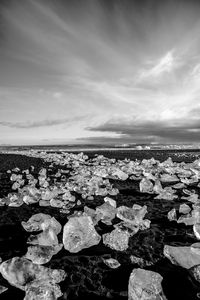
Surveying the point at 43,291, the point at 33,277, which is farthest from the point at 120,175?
the point at 43,291

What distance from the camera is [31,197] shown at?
7262 millimetres

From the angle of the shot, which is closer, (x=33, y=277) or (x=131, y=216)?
(x=33, y=277)

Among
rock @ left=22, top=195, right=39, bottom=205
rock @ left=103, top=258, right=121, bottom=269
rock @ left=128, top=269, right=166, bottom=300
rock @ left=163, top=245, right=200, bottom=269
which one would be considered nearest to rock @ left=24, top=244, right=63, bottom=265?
rock @ left=103, top=258, right=121, bottom=269

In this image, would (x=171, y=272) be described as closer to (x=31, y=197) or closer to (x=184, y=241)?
(x=184, y=241)

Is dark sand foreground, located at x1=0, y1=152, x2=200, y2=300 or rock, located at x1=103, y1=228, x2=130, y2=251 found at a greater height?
rock, located at x1=103, y1=228, x2=130, y2=251

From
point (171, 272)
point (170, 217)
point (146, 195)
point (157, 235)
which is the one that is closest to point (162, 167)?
point (146, 195)

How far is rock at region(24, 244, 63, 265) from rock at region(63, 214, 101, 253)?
30 centimetres

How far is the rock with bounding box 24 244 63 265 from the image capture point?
372cm

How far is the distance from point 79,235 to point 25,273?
123 centimetres

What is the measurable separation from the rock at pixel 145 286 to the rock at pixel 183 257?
0.70 m

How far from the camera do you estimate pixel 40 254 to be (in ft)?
12.4

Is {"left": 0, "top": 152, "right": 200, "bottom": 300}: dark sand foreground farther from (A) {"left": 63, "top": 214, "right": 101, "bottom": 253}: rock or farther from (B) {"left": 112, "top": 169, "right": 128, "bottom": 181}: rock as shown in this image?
(B) {"left": 112, "top": 169, "right": 128, "bottom": 181}: rock

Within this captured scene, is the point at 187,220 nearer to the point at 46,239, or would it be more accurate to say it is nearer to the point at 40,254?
the point at 46,239

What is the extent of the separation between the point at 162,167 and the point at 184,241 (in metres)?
10.9
